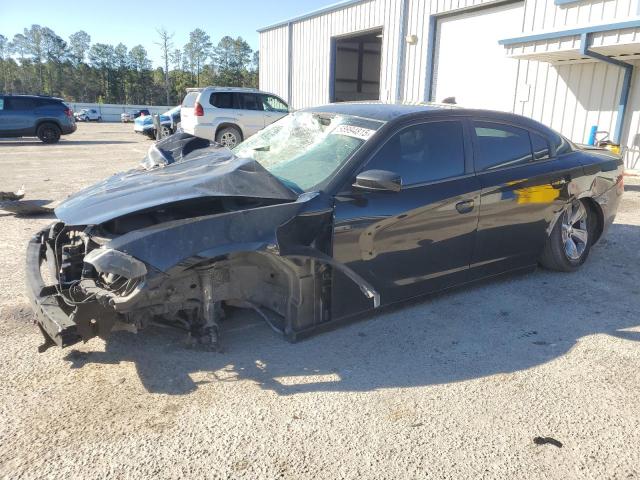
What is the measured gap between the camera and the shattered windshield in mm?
3500

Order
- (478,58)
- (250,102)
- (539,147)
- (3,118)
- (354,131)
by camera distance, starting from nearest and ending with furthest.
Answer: (354,131) → (539,147) → (478,58) → (250,102) → (3,118)

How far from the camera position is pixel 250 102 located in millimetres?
15875

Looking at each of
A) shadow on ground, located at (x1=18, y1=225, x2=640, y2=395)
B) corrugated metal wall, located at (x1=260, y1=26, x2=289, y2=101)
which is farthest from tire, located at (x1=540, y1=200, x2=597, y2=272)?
corrugated metal wall, located at (x1=260, y1=26, x2=289, y2=101)

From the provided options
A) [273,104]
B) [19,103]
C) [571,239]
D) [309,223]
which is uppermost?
[273,104]

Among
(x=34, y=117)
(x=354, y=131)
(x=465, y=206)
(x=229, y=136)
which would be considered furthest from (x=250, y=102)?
(x=465, y=206)

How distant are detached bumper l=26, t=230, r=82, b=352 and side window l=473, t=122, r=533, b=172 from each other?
309 centimetres

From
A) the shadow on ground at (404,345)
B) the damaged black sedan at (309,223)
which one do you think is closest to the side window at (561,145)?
the damaged black sedan at (309,223)

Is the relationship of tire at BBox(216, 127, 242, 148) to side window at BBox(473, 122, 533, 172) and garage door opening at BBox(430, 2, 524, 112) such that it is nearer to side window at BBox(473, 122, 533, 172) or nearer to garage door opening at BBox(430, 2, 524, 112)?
garage door opening at BBox(430, 2, 524, 112)

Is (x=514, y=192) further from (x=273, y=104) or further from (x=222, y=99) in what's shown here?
(x=273, y=104)

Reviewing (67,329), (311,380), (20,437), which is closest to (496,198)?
(311,380)

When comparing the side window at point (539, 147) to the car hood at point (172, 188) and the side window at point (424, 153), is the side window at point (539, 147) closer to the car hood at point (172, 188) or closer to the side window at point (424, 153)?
the side window at point (424, 153)

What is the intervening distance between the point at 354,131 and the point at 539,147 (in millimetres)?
1884

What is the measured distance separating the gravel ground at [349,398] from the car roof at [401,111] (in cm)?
150

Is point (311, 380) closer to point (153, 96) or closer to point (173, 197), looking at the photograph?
point (173, 197)
